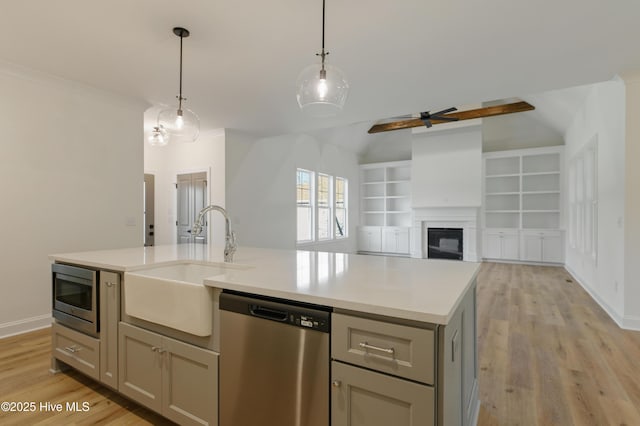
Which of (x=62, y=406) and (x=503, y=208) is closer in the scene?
(x=62, y=406)

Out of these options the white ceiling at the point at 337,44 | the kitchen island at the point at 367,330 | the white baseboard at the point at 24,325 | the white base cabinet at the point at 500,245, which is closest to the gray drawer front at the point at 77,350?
the kitchen island at the point at 367,330

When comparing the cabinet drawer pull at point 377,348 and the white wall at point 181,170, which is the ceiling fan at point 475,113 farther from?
the cabinet drawer pull at point 377,348

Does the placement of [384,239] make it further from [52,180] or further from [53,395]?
[53,395]

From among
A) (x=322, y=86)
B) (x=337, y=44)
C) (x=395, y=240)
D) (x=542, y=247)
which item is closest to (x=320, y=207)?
(x=395, y=240)

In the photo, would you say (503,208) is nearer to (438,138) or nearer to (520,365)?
(438,138)

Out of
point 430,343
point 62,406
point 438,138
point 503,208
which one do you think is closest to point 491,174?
point 503,208

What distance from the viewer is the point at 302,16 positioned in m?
2.51

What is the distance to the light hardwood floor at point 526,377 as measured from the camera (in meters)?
1.95

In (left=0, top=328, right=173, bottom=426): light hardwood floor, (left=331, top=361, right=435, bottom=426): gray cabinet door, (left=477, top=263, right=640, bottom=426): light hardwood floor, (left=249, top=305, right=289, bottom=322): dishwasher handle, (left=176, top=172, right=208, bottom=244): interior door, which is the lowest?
(left=477, top=263, right=640, bottom=426): light hardwood floor

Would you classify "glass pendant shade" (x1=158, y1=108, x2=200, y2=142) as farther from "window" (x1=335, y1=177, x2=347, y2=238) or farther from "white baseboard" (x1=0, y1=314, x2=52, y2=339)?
"window" (x1=335, y1=177, x2=347, y2=238)

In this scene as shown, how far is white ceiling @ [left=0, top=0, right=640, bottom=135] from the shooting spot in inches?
95.1

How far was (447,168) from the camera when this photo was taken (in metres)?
8.36

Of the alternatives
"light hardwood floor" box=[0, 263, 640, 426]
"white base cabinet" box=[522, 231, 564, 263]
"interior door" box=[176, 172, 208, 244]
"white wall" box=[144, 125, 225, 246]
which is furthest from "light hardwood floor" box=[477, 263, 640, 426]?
"interior door" box=[176, 172, 208, 244]

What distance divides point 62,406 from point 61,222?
229 cm
